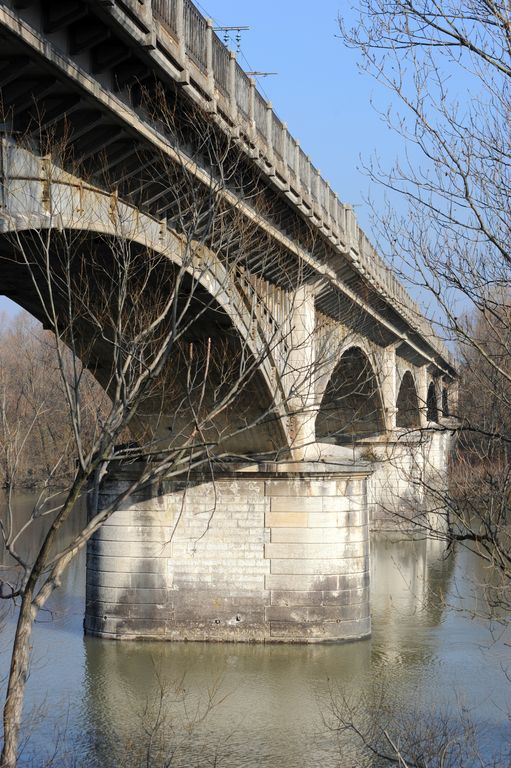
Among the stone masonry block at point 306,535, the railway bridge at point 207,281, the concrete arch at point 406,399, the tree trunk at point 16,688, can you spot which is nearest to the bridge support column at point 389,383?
the concrete arch at point 406,399

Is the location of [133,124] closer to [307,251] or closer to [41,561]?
[41,561]

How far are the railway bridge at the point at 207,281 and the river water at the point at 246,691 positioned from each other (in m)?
1.03

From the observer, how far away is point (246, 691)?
66.2 feet

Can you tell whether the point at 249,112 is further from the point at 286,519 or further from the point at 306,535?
the point at 306,535

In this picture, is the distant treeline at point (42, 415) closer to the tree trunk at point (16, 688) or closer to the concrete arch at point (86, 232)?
the concrete arch at point (86, 232)

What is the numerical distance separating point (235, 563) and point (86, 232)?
1160cm

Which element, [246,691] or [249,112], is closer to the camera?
[249,112]

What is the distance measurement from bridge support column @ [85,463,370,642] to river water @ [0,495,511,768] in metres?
0.51

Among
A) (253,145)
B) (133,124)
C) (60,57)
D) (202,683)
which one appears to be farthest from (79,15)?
(202,683)

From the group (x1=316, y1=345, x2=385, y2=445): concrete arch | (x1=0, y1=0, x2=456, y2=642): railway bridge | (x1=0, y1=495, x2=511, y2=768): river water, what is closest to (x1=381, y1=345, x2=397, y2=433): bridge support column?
(x1=316, y1=345, x2=385, y2=445): concrete arch

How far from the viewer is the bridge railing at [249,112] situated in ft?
44.1

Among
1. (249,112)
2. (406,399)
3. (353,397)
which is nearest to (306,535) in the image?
(249,112)

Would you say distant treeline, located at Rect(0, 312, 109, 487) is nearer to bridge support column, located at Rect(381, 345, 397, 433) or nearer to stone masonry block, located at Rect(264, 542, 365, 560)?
stone masonry block, located at Rect(264, 542, 365, 560)

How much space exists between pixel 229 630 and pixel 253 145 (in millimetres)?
10588
